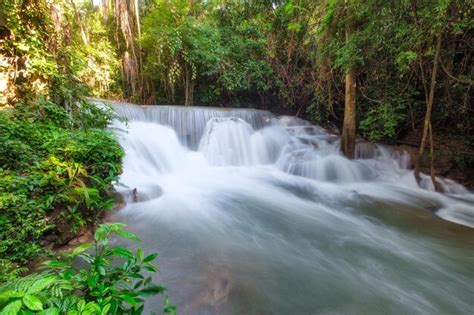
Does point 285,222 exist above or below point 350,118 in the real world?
below

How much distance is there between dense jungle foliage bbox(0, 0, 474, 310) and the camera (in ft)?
7.22

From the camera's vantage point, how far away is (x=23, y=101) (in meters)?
2.90

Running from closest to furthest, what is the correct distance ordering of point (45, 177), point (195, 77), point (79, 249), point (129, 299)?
point (129, 299)
point (79, 249)
point (45, 177)
point (195, 77)

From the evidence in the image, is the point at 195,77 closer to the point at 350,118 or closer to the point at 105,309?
the point at 350,118

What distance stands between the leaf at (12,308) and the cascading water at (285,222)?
1144 mm

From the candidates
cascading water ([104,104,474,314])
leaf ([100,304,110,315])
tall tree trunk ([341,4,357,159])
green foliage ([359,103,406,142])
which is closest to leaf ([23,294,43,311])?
leaf ([100,304,110,315])

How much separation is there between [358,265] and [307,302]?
35.4 inches

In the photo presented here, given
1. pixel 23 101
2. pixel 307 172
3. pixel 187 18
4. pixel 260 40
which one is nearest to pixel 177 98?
pixel 187 18

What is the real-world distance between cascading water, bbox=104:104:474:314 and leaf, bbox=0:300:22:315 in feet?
3.75

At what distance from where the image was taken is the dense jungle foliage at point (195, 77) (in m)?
2.20

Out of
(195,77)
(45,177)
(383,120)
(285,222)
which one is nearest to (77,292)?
(45,177)

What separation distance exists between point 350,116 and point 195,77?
5.01m

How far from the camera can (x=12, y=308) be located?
0.76m

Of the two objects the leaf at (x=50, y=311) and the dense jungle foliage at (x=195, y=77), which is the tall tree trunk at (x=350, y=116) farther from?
the leaf at (x=50, y=311)
